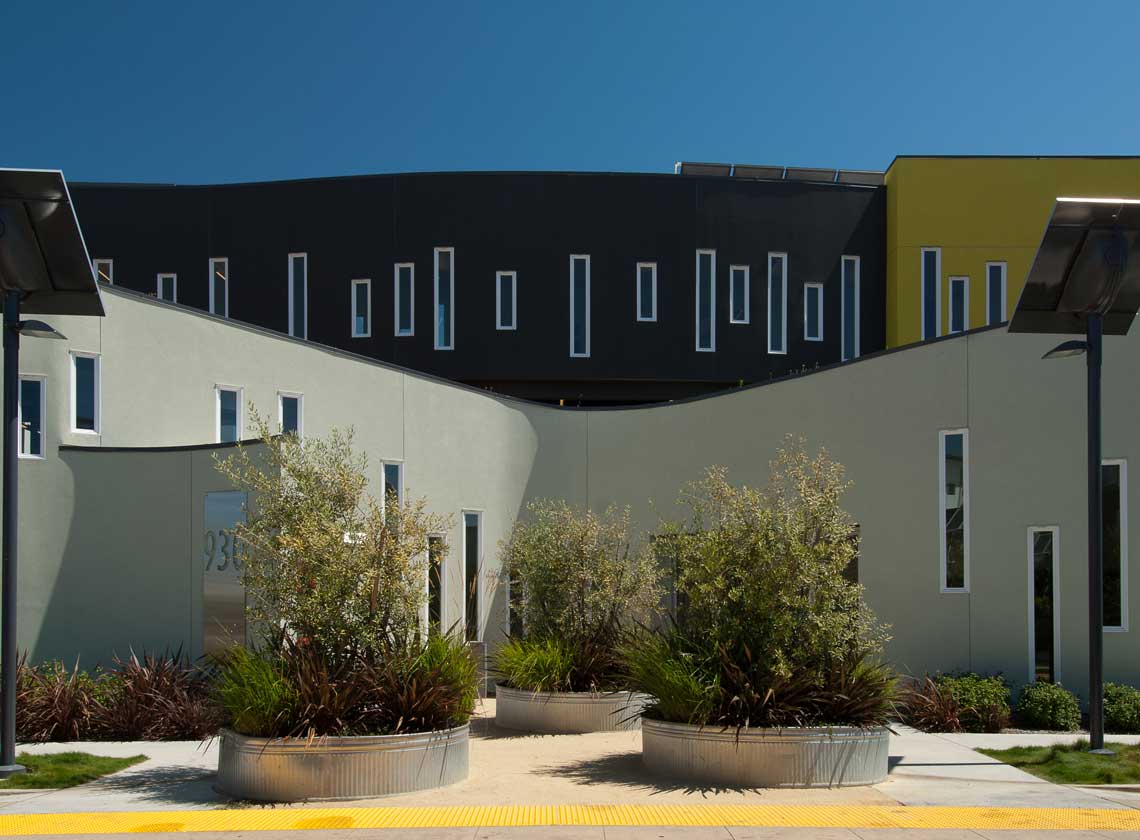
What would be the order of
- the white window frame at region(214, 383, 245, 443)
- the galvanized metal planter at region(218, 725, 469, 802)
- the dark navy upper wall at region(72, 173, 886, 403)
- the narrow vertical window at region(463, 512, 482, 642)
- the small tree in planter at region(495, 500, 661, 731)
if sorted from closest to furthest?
1. the galvanized metal planter at region(218, 725, 469, 802)
2. the small tree in planter at region(495, 500, 661, 731)
3. the white window frame at region(214, 383, 245, 443)
4. the narrow vertical window at region(463, 512, 482, 642)
5. the dark navy upper wall at region(72, 173, 886, 403)

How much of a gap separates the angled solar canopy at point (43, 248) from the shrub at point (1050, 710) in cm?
1158

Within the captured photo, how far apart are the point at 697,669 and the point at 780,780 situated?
1.23 metres

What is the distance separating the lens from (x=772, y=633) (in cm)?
1093

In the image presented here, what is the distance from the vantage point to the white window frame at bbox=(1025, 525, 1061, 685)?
15.2m

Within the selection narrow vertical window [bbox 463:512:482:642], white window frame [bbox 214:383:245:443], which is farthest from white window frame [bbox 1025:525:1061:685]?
white window frame [bbox 214:383:245:443]

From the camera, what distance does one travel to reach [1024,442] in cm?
1583

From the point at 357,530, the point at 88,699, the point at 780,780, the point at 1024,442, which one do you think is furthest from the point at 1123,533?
the point at 88,699

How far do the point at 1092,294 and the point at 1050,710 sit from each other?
532cm

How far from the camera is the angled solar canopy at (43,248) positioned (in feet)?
34.7

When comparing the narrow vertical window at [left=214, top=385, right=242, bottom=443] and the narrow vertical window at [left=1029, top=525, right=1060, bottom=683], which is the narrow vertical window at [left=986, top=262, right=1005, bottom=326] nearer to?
the narrow vertical window at [left=1029, top=525, right=1060, bottom=683]

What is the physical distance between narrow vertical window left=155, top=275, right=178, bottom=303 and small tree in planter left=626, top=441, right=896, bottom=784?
1876 cm

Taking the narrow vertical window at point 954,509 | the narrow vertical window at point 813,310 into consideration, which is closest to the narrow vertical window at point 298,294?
the narrow vertical window at point 813,310

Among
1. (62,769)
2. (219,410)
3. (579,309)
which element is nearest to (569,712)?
(62,769)

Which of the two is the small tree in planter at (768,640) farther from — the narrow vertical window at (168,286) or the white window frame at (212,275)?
the narrow vertical window at (168,286)
